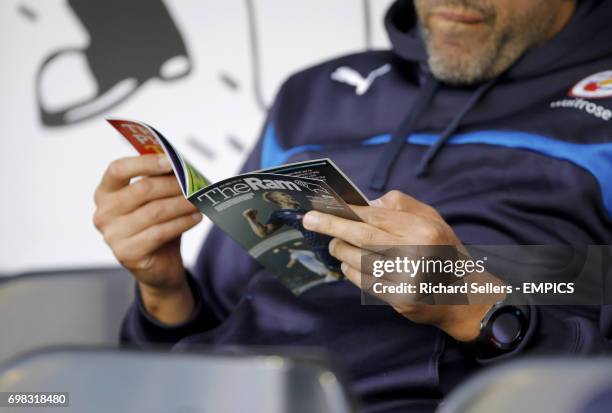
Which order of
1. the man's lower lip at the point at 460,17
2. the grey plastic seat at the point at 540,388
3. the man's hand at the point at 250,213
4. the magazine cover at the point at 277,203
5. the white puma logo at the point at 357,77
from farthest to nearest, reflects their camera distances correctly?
1. the white puma logo at the point at 357,77
2. the man's lower lip at the point at 460,17
3. the man's hand at the point at 250,213
4. the magazine cover at the point at 277,203
5. the grey plastic seat at the point at 540,388

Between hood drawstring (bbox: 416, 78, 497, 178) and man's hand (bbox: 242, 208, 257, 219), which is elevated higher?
man's hand (bbox: 242, 208, 257, 219)

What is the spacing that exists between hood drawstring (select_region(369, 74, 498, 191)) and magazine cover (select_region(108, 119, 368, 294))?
0.63ft

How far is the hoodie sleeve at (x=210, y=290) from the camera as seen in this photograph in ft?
3.84

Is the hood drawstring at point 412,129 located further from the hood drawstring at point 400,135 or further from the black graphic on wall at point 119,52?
the black graphic on wall at point 119,52

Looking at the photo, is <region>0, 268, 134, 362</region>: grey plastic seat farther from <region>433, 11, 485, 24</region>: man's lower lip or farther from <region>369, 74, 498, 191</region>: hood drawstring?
<region>433, 11, 485, 24</region>: man's lower lip

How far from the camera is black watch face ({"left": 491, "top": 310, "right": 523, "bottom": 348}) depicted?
0.91 meters

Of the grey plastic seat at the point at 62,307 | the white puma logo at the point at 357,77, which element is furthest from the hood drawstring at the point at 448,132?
the grey plastic seat at the point at 62,307

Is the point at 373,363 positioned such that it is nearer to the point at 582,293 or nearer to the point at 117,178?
the point at 582,293

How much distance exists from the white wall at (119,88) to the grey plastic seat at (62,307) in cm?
48

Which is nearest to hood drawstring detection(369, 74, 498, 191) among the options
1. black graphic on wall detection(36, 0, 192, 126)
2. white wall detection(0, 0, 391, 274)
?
white wall detection(0, 0, 391, 274)

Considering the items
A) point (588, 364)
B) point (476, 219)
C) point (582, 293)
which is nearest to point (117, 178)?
point (476, 219)

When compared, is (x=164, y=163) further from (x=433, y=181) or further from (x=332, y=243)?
(x=433, y=181)

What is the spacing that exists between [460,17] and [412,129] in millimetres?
169

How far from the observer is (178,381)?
0.53 meters
